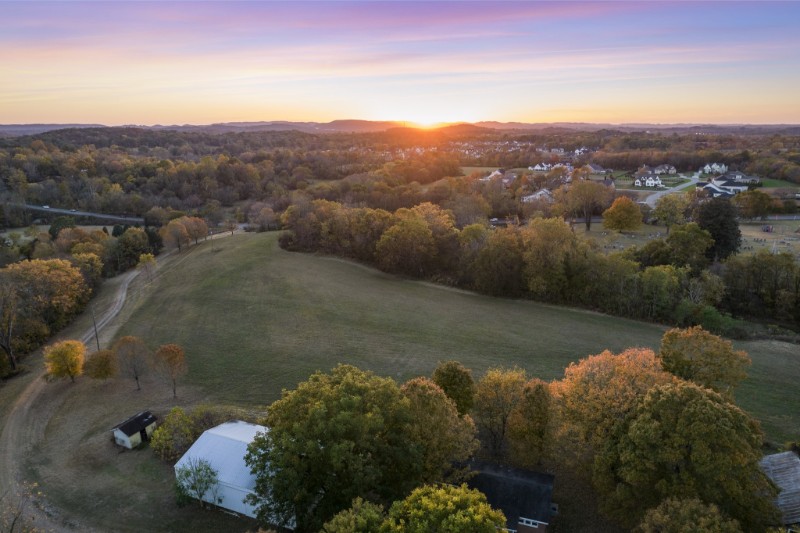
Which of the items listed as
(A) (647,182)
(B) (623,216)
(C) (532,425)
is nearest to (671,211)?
(B) (623,216)

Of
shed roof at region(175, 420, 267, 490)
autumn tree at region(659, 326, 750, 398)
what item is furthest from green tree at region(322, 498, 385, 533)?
autumn tree at region(659, 326, 750, 398)

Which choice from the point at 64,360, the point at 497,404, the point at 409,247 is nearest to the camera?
the point at 497,404

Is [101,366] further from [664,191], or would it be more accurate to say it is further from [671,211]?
[664,191]

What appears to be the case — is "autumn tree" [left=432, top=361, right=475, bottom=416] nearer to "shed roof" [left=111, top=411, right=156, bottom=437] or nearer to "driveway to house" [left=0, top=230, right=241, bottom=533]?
"shed roof" [left=111, top=411, right=156, bottom=437]

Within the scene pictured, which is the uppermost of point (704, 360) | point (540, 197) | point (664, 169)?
point (664, 169)

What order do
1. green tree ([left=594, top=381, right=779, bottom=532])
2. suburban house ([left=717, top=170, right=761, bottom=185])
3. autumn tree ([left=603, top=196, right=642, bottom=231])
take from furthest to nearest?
suburban house ([left=717, top=170, right=761, bottom=185]) < autumn tree ([left=603, top=196, right=642, bottom=231]) < green tree ([left=594, top=381, right=779, bottom=532])

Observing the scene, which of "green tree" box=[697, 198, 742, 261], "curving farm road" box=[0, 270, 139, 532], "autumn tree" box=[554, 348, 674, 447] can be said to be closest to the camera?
"autumn tree" box=[554, 348, 674, 447]
